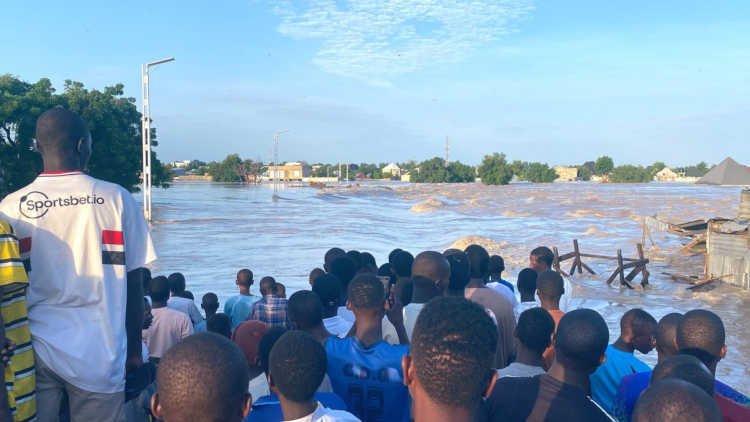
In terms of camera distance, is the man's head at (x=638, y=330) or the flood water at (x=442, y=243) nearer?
the man's head at (x=638, y=330)

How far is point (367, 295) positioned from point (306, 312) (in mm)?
471

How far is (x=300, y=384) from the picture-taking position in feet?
7.64

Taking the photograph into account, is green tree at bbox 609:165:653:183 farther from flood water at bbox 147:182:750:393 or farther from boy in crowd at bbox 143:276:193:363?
boy in crowd at bbox 143:276:193:363

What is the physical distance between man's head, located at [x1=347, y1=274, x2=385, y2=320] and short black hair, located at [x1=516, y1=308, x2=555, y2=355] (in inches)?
30.8

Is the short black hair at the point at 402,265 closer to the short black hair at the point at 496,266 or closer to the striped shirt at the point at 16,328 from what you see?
the short black hair at the point at 496,266

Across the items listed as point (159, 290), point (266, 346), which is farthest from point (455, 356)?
point (159, 290)

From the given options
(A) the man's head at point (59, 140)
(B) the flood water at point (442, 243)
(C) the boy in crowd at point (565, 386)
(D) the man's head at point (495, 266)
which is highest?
(A) the man's head at point (59, 140)

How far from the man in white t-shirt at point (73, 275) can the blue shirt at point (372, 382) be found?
1.04 meters

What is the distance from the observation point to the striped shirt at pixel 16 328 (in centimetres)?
222

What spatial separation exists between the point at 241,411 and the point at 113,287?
41.9 inches

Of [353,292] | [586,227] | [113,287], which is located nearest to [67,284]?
[113,287]

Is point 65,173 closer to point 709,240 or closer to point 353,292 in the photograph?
point 353,292

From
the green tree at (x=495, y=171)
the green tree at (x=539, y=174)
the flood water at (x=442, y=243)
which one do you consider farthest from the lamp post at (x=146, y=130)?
the green tree at (x=539, y=174)

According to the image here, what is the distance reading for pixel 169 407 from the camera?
5.99ft
